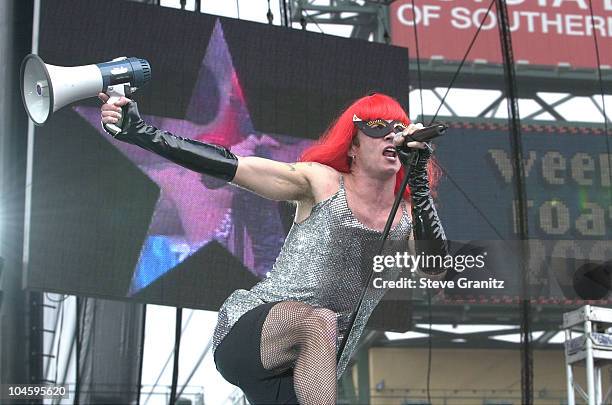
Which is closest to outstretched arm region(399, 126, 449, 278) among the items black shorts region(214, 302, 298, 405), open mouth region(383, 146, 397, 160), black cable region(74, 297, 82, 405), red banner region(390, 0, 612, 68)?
open mouth region(383, 146, 397, 160)

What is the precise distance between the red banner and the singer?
13.4ft

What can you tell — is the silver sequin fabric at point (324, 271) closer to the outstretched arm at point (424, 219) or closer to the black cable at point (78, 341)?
the outstretched arm at point (424, 219)

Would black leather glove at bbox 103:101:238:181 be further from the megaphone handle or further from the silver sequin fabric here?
the silver sequin fabric

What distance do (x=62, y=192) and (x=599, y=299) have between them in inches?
115

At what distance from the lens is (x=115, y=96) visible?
8.02 ft

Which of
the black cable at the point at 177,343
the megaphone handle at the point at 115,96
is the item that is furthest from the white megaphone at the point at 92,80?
the black cable at the point at 177,343

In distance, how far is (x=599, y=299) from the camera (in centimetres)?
565

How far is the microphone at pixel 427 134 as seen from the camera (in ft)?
7.02

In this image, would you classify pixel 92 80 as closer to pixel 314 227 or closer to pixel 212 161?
pixel 212 161

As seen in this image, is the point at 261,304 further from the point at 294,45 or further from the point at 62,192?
the point at 294,45

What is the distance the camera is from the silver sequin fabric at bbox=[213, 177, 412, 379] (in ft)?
7.92

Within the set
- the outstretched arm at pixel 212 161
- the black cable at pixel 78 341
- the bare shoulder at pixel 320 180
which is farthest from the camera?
the black cable at pixel 78 341

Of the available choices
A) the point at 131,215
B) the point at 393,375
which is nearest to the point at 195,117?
the point at 131,215

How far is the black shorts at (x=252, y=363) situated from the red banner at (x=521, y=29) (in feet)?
14.6
